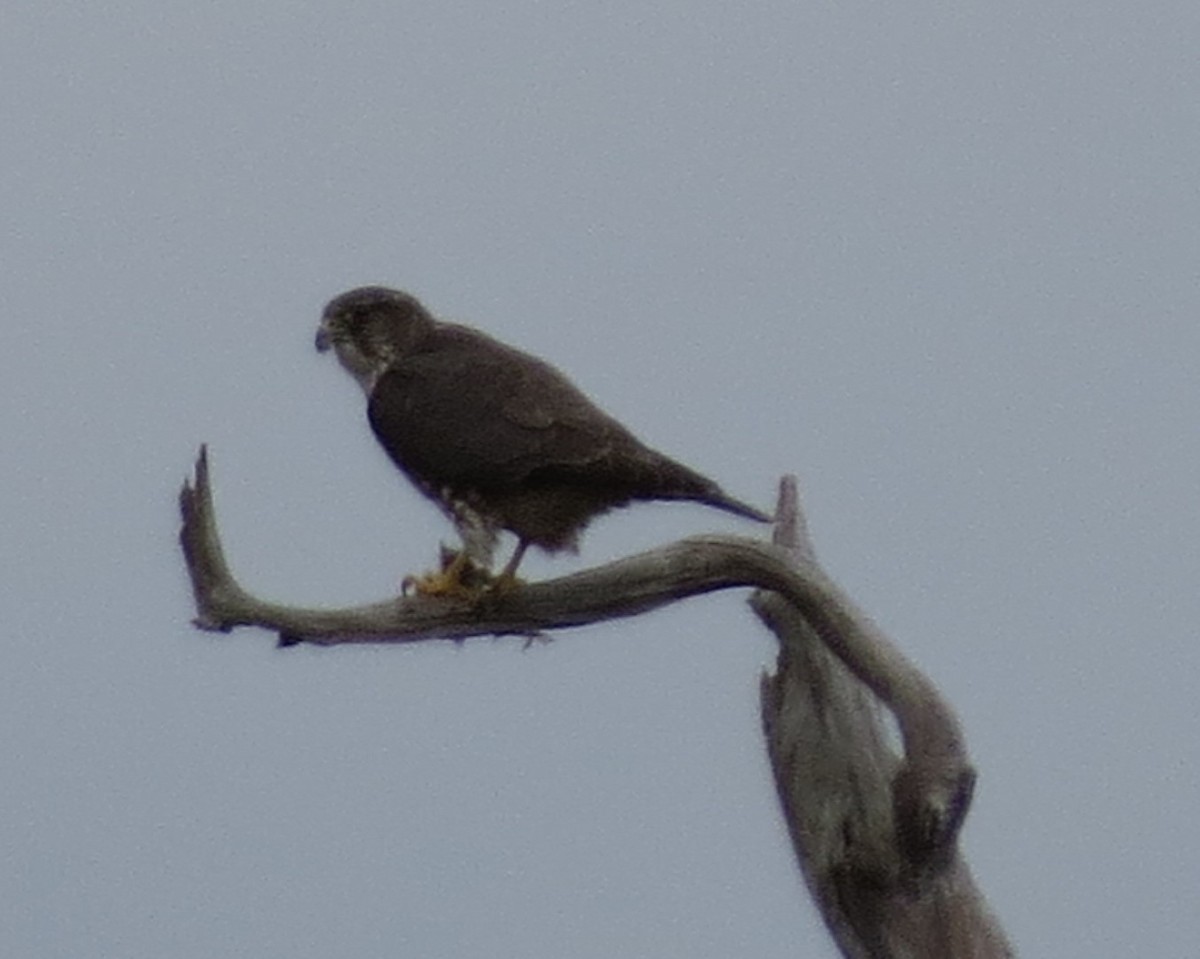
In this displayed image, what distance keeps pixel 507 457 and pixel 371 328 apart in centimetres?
123

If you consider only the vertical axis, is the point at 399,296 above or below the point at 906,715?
above

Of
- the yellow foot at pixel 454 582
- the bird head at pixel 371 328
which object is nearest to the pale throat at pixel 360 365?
the bird head at pixel 371 328

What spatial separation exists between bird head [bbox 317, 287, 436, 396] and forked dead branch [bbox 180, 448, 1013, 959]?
120 centimetres

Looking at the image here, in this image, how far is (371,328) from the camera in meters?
14.1

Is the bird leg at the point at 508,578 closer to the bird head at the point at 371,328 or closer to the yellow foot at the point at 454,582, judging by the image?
the yellow foot at the point at 454,582

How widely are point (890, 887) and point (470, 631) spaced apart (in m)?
1.66

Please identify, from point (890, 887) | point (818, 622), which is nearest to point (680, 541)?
point (818, 622)

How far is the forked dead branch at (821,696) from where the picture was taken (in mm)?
12664

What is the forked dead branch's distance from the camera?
12.7 m

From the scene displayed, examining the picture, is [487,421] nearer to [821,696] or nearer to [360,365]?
[360,365]

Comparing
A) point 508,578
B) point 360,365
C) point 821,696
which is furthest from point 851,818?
point 360,365

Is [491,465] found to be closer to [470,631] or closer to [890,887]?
[470,631]

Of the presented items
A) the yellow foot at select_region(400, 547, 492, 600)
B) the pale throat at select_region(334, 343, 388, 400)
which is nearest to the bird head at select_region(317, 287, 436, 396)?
the pale throat at select_region(334, 343, 388, 400)

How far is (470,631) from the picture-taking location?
43.6ft
